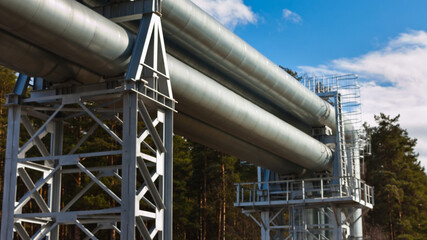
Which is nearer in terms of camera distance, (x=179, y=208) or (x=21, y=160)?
(x=21, y=160)

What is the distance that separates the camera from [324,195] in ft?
111

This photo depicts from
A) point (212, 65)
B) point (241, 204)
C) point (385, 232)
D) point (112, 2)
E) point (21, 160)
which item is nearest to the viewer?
point (21, 160)

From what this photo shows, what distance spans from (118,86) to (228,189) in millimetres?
44599

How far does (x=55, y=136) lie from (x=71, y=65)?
8.90 ft

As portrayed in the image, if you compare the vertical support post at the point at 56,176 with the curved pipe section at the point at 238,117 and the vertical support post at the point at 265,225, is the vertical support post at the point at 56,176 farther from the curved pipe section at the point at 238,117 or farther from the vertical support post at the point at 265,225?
the vertical support post at the point at 265,225

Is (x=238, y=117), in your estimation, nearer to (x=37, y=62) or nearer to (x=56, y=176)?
(x=56, y=176)

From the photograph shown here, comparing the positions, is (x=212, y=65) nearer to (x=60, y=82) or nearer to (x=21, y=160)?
(x=60, y=82)

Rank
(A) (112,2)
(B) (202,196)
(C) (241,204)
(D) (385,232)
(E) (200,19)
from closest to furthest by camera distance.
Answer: (A) (112,2) → (E) (200,19) → (C) (241,204) → (B) (202,196) → (D) (385,232)

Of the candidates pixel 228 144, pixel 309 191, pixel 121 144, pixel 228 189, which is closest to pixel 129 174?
pixel 121 144

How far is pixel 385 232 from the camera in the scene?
7456 cm

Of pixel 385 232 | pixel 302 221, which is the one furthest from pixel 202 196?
pixel 302 221

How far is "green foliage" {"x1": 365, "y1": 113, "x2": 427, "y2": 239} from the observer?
71.6 metres

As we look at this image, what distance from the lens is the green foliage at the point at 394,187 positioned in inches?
2817

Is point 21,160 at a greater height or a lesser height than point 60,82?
lesser
